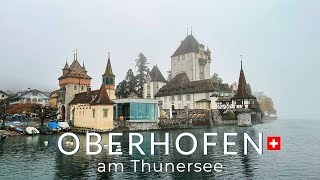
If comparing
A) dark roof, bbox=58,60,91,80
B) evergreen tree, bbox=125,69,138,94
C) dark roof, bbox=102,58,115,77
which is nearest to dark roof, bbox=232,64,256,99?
dark roof, bbox=102,58,115,77

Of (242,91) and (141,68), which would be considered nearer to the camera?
(242,91)

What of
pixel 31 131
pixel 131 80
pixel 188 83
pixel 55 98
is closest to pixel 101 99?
pixel 31 131

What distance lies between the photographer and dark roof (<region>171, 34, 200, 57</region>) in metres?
89.2

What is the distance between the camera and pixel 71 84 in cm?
6209

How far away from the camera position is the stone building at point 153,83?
286 feet

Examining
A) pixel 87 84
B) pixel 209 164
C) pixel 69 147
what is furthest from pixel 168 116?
pixel 209 164

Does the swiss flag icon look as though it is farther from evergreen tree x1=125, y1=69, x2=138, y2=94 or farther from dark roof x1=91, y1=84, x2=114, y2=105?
evergreen tree x1=125, y1=69, x2=138, y2=94

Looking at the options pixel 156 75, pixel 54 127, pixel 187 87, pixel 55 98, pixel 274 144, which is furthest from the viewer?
pixel 156 75

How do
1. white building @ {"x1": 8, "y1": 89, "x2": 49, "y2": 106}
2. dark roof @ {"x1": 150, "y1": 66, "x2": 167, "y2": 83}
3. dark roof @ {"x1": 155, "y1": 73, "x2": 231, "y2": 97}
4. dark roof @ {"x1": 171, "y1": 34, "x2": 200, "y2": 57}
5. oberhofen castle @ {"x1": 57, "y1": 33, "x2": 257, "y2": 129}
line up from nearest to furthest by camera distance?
1. oberhofen castle @ {"x1": 57, "y1": 33, "x2": 257, "y2": 129}
2. dark roof @ {"x1": 155, "y1": 73, "x2": 231, "y2": 97}
3. dark roof @ {"x1": 150, "y1": 66, "x2": 167, "y2": 83}
4. dark roof @ {"x1": 171, "y1": 34, "x2": 200, "y2": 57}
5. white building @ {"x1": 8, "y1": 89, "x2": 49, "y2": 106}

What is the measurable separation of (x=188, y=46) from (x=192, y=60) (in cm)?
518

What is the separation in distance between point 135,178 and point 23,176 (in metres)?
6.67

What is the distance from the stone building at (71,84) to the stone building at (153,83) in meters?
Result: 25.8

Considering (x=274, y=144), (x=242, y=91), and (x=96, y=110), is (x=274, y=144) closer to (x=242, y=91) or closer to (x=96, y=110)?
(x=96, y=110)

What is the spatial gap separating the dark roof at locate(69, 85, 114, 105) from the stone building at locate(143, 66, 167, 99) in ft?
101
